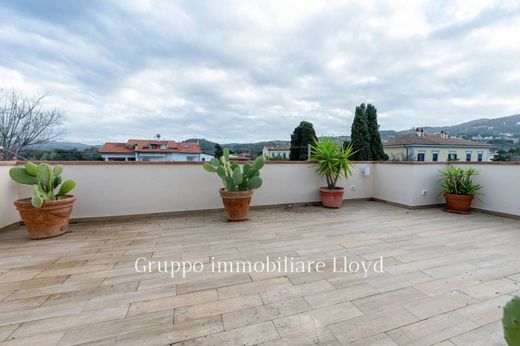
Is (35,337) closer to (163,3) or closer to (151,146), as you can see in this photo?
(163,3)

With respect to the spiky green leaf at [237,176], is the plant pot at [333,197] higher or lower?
lower

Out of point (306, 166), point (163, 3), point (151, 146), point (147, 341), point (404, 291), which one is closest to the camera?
point (147, 341)

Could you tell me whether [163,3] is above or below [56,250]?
above

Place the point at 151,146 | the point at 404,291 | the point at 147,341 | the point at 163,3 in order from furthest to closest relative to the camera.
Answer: the point at 151,146, the point at 163,3, the point at 404,291, the point at 147,341

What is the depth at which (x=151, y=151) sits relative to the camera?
5.37m

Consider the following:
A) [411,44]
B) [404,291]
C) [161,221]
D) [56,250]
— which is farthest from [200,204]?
[411,44]

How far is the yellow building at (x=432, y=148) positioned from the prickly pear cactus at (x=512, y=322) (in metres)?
19.1

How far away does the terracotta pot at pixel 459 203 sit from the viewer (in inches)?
154

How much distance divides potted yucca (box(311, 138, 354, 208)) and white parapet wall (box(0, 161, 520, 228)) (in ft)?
0.80

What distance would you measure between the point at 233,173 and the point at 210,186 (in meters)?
0.80

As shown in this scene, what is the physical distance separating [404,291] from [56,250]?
3257mm

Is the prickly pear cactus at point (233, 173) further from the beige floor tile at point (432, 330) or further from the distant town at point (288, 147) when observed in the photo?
the beige floor tile at point (432, 330)

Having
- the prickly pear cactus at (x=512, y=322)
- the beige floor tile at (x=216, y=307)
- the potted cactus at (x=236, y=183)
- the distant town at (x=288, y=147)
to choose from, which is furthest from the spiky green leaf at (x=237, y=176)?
the prickly pear cactus at (x=512, y=322)

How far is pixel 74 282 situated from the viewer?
5.60ft
